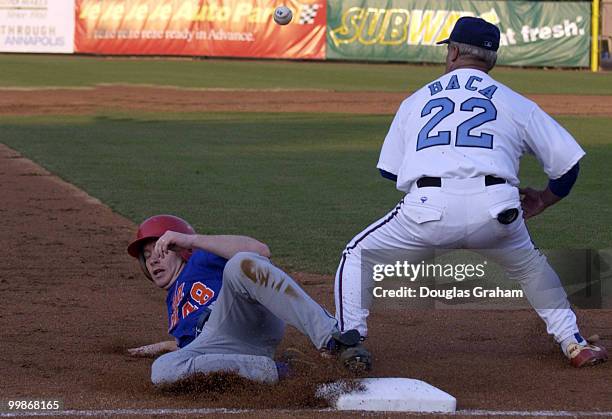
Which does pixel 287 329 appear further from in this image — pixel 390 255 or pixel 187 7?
pixel 187 7

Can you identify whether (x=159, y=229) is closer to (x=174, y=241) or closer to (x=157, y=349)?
(x=174, y=241)

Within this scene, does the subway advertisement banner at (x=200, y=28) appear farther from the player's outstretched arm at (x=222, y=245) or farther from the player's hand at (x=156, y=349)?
the player's outstretched arm at (x=222, y=245)

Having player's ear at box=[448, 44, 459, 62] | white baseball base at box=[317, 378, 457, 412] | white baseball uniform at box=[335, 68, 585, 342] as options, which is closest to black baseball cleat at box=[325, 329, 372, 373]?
white baseball base at box=[317, 378, 457, 412]

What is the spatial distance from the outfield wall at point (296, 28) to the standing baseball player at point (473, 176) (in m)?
32.6

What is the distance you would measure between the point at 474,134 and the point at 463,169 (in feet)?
0.63

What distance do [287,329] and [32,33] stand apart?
109 ft

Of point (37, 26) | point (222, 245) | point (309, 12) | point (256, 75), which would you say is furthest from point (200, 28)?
point (222, 245)

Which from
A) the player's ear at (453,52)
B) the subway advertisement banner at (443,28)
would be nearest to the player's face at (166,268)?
the player's ear at (453,52)

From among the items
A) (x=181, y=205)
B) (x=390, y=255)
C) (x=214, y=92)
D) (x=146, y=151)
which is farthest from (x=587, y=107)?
(x=390, y=255)

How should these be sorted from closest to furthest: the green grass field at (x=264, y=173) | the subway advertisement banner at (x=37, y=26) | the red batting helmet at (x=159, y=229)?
the red batting helmet at (x=159, y=229)
the green grass field at (x=264, y=173)
the subway advertisement banner at (x=37, y=26)

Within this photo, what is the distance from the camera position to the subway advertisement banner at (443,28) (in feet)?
123

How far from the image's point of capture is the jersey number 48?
483cm

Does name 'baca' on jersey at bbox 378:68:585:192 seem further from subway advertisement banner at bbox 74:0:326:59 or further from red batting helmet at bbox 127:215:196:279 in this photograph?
subway advertisement banner at bbox 74:0:326:59

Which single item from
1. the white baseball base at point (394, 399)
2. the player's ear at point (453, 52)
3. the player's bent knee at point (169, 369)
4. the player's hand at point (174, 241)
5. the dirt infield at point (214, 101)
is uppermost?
the player's ear at point (453, 52)
